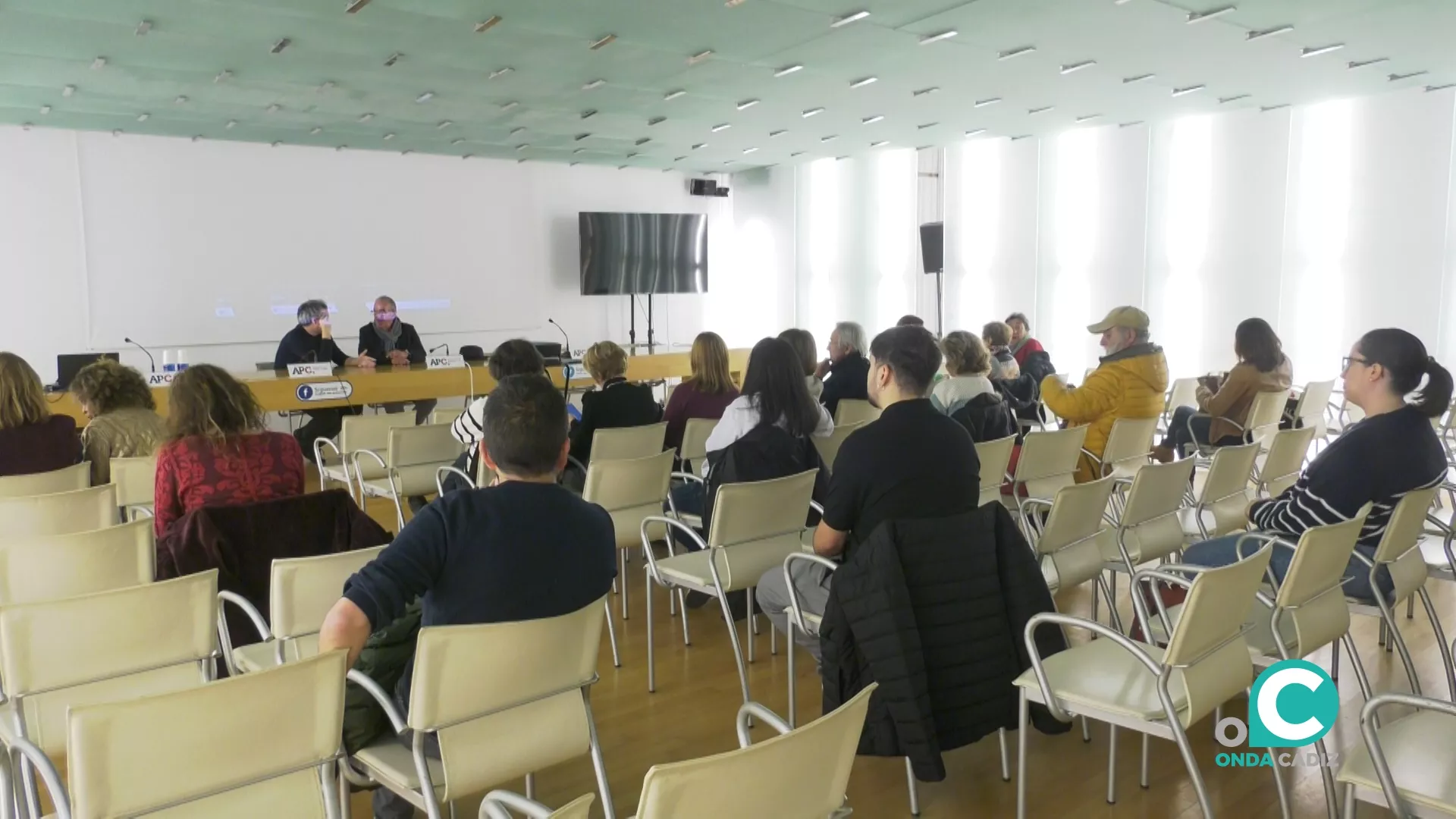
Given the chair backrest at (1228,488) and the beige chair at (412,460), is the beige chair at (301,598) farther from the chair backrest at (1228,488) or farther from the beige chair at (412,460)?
the chair backrest at (1228,488)

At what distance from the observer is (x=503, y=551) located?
2125mm

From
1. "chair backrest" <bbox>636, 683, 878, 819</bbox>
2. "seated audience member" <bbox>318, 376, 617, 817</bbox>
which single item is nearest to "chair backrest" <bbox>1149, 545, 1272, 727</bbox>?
"chair backrest" <bbox>636, 683, 878, 819</bbox>

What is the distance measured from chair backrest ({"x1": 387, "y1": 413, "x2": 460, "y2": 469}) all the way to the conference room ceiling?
2.31 m

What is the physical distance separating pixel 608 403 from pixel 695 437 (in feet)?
1.56

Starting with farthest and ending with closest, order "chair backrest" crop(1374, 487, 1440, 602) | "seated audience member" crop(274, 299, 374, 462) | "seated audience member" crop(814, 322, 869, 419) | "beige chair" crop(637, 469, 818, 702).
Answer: "seated audience member" crop(274, 299, 374, 462) < "seated audience member" crop(814, 322, 869, 419) < "beige chair" crop(637, 469, 818, 702) < "chair backrest" crop(1374, 487, 1440, 602)

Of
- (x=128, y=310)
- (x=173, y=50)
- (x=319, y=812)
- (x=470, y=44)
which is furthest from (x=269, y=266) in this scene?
(x=319, y=812)

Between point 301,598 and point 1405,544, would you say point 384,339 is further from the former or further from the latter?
point 1405,544

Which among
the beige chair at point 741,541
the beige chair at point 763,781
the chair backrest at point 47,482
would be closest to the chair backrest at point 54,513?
the chair backrest at point 47,482

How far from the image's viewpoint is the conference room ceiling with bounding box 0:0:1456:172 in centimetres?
573

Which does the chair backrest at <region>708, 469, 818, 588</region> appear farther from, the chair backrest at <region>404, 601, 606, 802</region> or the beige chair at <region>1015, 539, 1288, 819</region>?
the chair backrest at <region>404, 601, 606, 802</region>

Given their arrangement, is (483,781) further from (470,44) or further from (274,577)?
(470,44)

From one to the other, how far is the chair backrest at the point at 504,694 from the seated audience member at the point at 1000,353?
17.1 feet

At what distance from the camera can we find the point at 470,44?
6.44m

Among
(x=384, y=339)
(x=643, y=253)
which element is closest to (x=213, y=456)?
(x=384, y=339)
